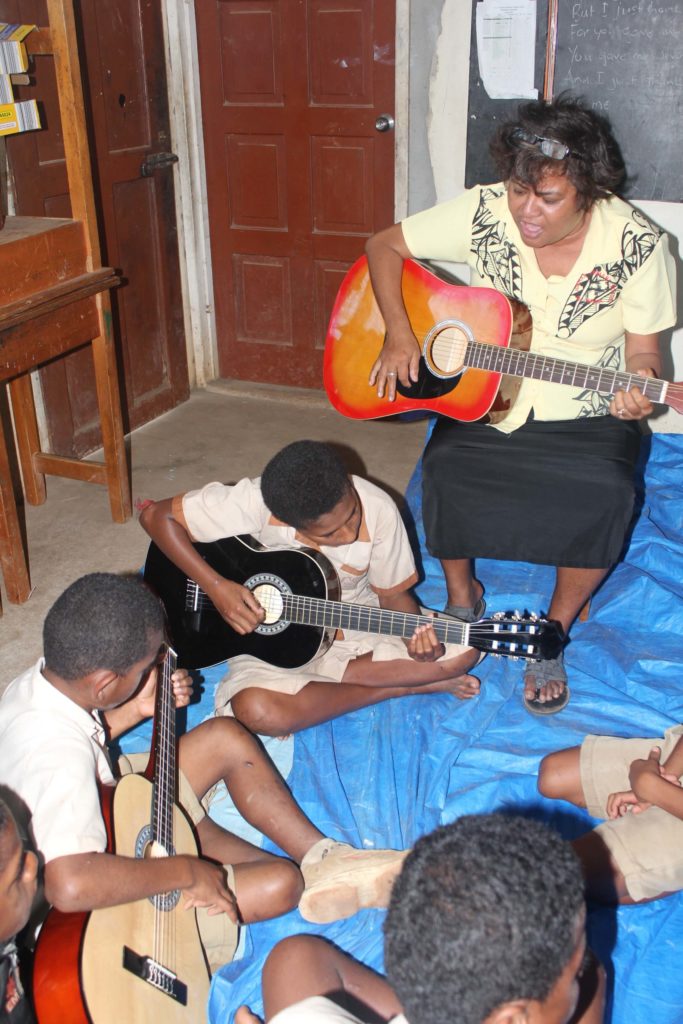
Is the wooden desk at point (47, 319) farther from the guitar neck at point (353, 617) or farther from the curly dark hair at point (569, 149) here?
the curly dark hair at point (569, 149)

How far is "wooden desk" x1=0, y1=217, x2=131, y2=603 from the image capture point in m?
2.88

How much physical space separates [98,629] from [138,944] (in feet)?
1.71

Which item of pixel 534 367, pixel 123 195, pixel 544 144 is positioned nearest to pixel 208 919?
pixel 534 367

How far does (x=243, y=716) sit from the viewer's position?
2.29 metres

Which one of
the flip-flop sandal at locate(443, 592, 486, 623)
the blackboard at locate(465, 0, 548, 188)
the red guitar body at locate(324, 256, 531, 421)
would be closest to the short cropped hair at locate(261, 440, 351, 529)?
the red guitar body at locate(324, 256, 531, 421)

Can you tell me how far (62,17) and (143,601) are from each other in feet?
7.16

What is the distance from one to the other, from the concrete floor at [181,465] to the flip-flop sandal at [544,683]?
1.31 metres

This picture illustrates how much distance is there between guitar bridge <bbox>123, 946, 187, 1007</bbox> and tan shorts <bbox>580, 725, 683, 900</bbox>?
88cm

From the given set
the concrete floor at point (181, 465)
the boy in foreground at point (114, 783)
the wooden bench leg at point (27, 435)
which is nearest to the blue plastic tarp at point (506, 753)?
the boy in foreground at point (114, 783)

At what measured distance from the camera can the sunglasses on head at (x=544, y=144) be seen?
2.31 m

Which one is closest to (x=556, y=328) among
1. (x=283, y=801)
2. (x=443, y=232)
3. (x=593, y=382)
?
(x=593, y=382)

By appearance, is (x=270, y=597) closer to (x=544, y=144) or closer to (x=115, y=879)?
(x=115, y=879)

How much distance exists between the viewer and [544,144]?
231cm

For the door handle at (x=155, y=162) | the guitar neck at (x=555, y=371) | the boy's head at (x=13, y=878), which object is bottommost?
the boy's head at (x=13, y=878)
